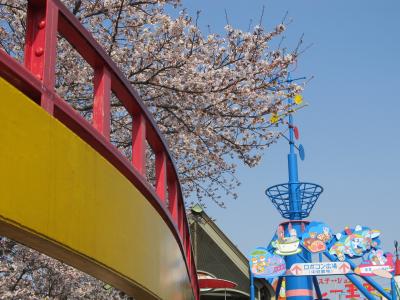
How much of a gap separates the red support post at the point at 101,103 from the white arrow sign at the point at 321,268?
15.3 m

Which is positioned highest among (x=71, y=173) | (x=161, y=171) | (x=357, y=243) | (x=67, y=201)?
(x=357, y=243)

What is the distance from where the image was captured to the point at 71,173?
9.46 ft

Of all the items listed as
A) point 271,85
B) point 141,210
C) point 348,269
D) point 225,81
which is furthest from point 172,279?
point 348,269

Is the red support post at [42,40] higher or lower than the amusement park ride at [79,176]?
higher

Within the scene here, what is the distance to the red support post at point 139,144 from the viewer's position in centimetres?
419

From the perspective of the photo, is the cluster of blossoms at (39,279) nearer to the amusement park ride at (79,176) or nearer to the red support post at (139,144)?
the amusement park ride at (79,176)

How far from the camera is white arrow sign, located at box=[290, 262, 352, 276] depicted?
17812 mm

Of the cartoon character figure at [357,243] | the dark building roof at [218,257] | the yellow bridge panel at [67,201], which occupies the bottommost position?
the yellow bridge panel at [67,201]

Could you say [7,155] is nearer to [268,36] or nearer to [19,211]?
[19,211]

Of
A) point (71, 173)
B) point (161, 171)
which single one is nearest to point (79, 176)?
point (71, 173)

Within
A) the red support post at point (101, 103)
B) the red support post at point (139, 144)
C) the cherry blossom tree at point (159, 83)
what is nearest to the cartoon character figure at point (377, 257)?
the cherry blossom tree at point (159, 83)

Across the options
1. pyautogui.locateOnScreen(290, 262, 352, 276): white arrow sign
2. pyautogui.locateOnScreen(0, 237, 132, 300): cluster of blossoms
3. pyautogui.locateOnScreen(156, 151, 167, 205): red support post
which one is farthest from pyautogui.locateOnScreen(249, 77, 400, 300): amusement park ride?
pyautogui.locateOnScreen(156, 151, 167, 205): red support post

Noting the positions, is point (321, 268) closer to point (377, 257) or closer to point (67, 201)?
point (377, 257)

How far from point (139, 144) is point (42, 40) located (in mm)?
1430
